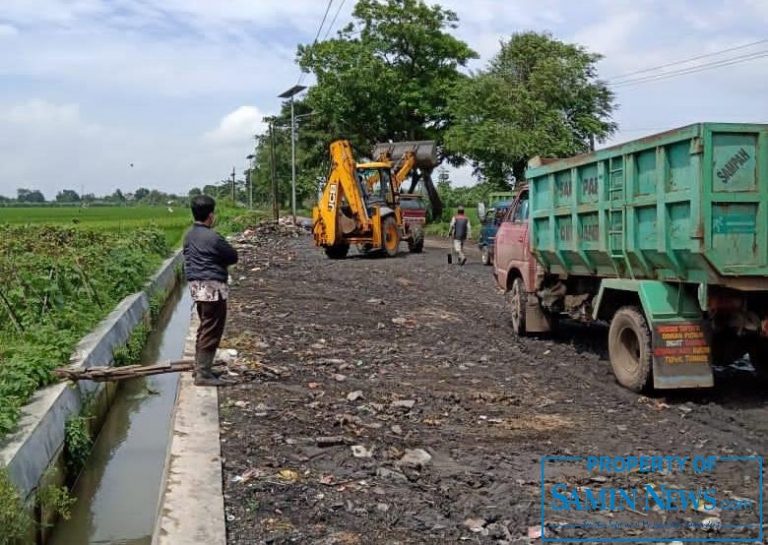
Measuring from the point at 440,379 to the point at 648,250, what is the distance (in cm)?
245

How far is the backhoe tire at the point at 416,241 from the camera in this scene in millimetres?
25987

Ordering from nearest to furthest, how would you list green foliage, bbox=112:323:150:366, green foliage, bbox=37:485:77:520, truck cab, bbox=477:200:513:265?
green foliage, bbox=37:485:77:520 < green foliage, bbox=112:323:150:366 < truck cab, bbox=477:200:513:265

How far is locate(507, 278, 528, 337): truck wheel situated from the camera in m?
10.3

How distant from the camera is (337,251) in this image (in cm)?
2381

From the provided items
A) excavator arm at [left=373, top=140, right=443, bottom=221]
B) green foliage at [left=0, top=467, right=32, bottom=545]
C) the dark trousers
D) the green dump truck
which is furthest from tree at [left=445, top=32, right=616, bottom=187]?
green foliage at [left=0, top=467, right=32, bottom=545]

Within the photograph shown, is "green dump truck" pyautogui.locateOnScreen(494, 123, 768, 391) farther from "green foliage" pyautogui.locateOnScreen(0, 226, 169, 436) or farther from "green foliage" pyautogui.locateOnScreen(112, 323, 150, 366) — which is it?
"green foliage" pyautogui.locateOnScreen(112, 323, 150, 366)

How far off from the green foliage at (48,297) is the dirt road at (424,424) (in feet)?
5.60

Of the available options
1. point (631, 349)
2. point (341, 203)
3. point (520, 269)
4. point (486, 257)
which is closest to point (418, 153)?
point (341, 203)

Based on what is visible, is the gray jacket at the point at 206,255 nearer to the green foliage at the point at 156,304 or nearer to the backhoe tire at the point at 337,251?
the green foliage at the point at 156,304

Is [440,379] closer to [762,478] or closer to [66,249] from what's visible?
[762,478]

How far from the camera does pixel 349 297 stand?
14695 millimetres

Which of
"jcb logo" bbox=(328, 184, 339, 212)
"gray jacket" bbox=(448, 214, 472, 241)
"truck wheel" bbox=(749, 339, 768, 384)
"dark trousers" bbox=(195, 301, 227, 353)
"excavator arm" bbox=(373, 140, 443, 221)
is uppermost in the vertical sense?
"excavator arm" bbox=(373, 140, 443, 221)

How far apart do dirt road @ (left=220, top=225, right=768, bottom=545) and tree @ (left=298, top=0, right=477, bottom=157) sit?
32.8m

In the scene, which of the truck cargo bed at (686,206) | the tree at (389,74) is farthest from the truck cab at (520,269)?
the tree at (389,74)
